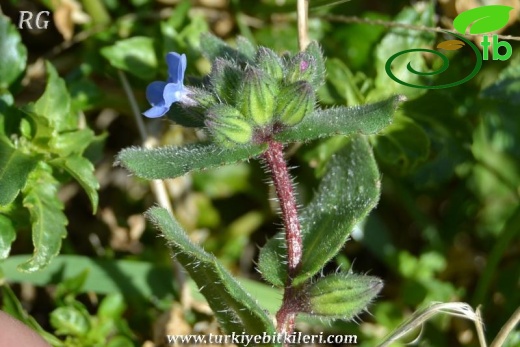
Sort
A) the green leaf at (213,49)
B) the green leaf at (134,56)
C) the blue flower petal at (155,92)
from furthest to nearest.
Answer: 1. the green leaf at (134,56)
2. the green leaf at (213,49)
3. the blue flower petal at (155,92)

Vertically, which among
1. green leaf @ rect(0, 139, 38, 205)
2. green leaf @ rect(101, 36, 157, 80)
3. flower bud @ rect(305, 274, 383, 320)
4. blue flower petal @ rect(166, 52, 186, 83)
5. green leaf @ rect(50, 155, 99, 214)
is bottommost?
flower bud @ rect(305, 274, 383, 320)

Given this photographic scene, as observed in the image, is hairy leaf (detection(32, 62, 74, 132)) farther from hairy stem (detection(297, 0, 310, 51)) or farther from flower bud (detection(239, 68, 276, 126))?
hairy stem (detection(297, 0, 310, 51))

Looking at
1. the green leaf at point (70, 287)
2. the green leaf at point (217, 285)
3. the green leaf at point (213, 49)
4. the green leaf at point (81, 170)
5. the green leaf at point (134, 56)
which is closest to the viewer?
the green leaf at point (217, 285)

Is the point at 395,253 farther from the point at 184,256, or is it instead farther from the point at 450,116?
the point at 184,256

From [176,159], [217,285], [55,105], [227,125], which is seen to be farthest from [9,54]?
[217,285]

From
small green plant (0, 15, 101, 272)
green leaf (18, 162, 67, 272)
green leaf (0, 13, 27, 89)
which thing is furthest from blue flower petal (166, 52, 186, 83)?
green leaf (0, 13, 27, 89)

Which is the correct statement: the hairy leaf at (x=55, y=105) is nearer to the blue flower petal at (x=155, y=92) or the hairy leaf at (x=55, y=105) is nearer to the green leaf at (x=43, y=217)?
the green leaf at (x=43, y=217)

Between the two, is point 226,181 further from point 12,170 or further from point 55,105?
point 12,170

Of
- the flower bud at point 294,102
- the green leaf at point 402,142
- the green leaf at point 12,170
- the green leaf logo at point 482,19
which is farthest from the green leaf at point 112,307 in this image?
the green leaf logo at point 482,19

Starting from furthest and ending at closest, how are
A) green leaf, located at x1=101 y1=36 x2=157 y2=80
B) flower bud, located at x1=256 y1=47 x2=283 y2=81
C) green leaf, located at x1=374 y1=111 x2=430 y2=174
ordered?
green leaf, located at x1=101 y1=36 x2=157 y2=80 → green leaf, located at x1=374 y1=111 x2=430 y2=174 → flower bud, located at x1=256 y1=47 x2=283 y2=81

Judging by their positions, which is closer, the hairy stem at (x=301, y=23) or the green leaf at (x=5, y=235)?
the green leaf at (x=5, y=235)

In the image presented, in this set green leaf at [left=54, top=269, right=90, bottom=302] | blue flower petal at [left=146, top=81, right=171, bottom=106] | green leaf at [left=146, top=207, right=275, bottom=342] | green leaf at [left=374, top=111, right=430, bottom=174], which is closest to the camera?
green leaf at [left=146, top=207, right=275, bottom=342]
